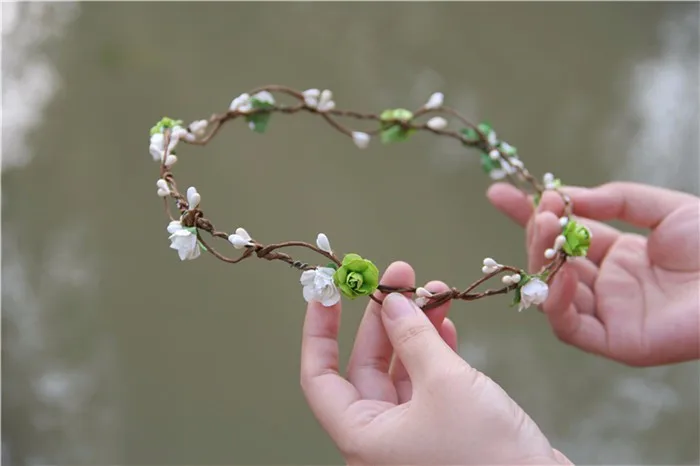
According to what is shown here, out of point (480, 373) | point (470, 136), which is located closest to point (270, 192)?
point (470, 136)

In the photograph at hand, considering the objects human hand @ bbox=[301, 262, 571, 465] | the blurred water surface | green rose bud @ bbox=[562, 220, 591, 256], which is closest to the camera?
human hand @ bbox=[301, 262, 571, 465]

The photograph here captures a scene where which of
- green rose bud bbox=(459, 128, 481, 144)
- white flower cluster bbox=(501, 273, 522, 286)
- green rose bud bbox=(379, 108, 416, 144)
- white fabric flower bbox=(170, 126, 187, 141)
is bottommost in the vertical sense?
white flower cluster bbox=(501, 273, 522, 286)

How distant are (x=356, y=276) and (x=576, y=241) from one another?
0.85 ft

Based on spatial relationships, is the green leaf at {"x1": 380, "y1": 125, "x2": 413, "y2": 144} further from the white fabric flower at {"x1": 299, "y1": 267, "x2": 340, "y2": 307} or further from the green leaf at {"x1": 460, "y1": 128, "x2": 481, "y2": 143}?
the white fabric flower at {"x1": 299, "y1": 267, "x2": 340, "y2": 307}

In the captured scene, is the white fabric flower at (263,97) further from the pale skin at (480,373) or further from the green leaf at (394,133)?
the pale skin at (480,373)

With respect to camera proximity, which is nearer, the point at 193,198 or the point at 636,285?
the point at 193,198

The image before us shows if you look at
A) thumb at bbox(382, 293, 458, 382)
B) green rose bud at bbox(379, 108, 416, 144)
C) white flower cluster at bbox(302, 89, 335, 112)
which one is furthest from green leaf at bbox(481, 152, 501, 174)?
thumb at bbox(382, 293, 458, 382)

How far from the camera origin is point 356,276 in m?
0.54

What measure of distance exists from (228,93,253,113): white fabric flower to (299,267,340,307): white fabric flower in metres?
0.30

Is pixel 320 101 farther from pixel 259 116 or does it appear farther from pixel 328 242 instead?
pixel 328 242

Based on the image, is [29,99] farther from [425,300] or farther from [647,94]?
[647,94]

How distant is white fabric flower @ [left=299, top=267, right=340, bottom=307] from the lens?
0.55 meters

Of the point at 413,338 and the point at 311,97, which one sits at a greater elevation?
the point at 311,97

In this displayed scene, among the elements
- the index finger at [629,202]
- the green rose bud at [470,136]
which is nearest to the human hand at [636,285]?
the index finger at [629,202]
